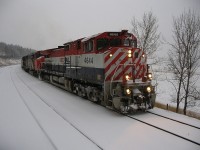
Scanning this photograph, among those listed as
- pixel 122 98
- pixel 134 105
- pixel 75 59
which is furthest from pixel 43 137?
pixel 75 59

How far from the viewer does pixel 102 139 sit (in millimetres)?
6469

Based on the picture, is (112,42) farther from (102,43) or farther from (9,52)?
(9,52)

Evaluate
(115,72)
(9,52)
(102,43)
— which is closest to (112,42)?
(102,43)

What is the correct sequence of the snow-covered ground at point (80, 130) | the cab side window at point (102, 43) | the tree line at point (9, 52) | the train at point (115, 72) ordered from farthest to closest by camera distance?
the tree line at point (9, 52) → the cab side window at point (102, 43) → the train at point (115, 72) → the snow-covered ground at point (80, 130)

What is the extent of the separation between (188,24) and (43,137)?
476 inches

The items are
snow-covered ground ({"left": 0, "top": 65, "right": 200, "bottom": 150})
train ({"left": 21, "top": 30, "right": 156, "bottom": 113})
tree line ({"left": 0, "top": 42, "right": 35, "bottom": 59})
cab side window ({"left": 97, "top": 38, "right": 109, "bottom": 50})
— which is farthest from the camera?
tree line ({"left": 0, "top": 42, "right": 35, "bottom": 59})

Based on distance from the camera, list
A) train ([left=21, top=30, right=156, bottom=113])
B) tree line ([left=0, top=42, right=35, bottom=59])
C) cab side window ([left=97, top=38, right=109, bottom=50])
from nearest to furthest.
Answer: train ([left=21, top=30, right=156, bottom=113]) → cab side window ([left=97, top=38, right=109, bottom=50]) → tree line ([left=0, top=42, right=35, bottom=59])

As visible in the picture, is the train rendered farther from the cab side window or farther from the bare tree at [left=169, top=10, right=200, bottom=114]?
the bare tree at [left=169, top=10, right=200, bottom=114]

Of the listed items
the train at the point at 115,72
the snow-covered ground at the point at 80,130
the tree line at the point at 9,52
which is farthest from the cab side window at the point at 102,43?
the tree line at the point at 9,52

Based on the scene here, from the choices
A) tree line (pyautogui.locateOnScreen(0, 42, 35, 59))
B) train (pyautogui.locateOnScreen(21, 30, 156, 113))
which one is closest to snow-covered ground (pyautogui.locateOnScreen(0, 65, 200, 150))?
train (pyautogui.locateOnScreen(21, 30, 156, 113))

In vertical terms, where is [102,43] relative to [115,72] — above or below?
above

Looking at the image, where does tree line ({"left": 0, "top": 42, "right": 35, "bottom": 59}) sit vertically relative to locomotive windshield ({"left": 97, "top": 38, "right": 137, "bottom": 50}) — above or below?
above

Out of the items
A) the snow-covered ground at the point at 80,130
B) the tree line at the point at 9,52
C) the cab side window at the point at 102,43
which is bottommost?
the snow-covered ground at the point at 80,130

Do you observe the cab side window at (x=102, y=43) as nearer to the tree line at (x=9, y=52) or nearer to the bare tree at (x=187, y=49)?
the bare tree at (x=187, y=49)
